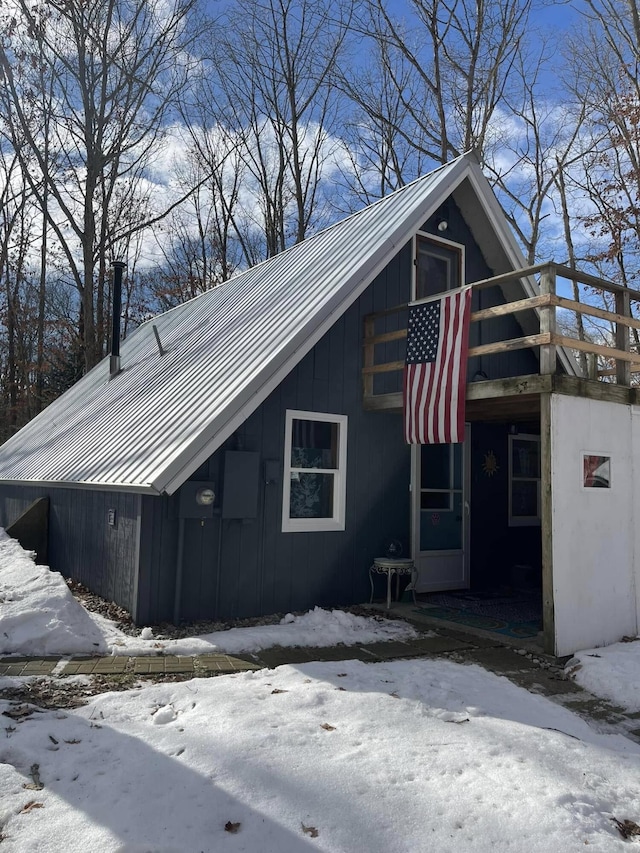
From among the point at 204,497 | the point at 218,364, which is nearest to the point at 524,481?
the point at 218,364

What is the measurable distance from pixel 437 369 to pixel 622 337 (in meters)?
2.17

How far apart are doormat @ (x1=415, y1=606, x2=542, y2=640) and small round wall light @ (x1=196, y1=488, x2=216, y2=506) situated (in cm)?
308

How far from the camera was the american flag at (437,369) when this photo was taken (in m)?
7.35

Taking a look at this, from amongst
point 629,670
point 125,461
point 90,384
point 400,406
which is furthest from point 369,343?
point 90,384

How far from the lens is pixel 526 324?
1082cm

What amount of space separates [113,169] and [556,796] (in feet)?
78.4

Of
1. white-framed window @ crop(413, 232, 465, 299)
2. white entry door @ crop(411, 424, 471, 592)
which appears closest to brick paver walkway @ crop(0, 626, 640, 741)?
white entry door @ crop(411, 424, 471, 592)

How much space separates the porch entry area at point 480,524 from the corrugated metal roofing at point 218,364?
2616 millimetres

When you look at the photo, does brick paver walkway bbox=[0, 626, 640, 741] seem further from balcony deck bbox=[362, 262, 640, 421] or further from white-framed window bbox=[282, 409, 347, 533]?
balcony deck bbox=[362, 262, 640, 421]

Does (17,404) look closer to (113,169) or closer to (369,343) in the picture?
(113,169)

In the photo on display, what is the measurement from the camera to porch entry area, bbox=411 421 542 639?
9.14m

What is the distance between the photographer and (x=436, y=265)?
10148 mm

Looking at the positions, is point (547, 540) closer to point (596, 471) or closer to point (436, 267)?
point (596, 471)

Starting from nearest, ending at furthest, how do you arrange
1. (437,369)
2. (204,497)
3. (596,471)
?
(204,497)
(596,471)
(437,369)
